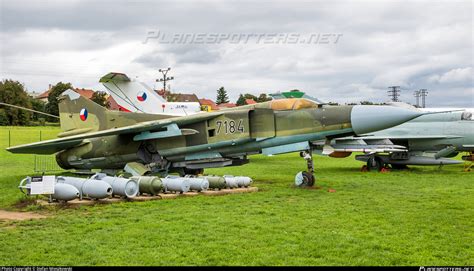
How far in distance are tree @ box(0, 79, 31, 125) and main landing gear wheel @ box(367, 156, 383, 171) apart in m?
61.6

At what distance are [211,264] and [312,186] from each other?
7775 mm

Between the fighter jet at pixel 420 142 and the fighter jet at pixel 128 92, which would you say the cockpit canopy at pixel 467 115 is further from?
the fighter jet at pixel 128 92

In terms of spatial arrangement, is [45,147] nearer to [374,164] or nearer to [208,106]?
[374,164]

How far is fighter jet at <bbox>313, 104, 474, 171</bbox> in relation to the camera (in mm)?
19234

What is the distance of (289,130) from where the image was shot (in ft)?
39.9

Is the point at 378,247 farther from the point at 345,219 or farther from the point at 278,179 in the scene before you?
the point at 278,179

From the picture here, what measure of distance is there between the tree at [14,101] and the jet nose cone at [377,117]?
6715cm

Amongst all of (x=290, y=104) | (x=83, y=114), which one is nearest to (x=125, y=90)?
(x=83, y=114)

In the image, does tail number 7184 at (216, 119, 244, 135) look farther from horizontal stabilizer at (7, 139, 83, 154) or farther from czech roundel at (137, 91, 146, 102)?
czech roundel at (137, 91, 146, 102)

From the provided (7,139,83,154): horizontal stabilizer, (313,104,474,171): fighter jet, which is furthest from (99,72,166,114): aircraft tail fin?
(313,104,474,171): fighter jet

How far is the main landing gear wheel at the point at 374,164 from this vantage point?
20203 mm

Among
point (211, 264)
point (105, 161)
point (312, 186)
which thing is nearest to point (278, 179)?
point (312, 186)

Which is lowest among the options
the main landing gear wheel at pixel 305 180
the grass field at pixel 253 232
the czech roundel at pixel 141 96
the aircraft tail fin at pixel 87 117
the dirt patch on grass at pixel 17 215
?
the grass field at pixel 253 232

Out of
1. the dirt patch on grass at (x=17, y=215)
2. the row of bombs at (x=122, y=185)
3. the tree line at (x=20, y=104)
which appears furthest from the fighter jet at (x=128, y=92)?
the tree line at (x=20, y=104)
